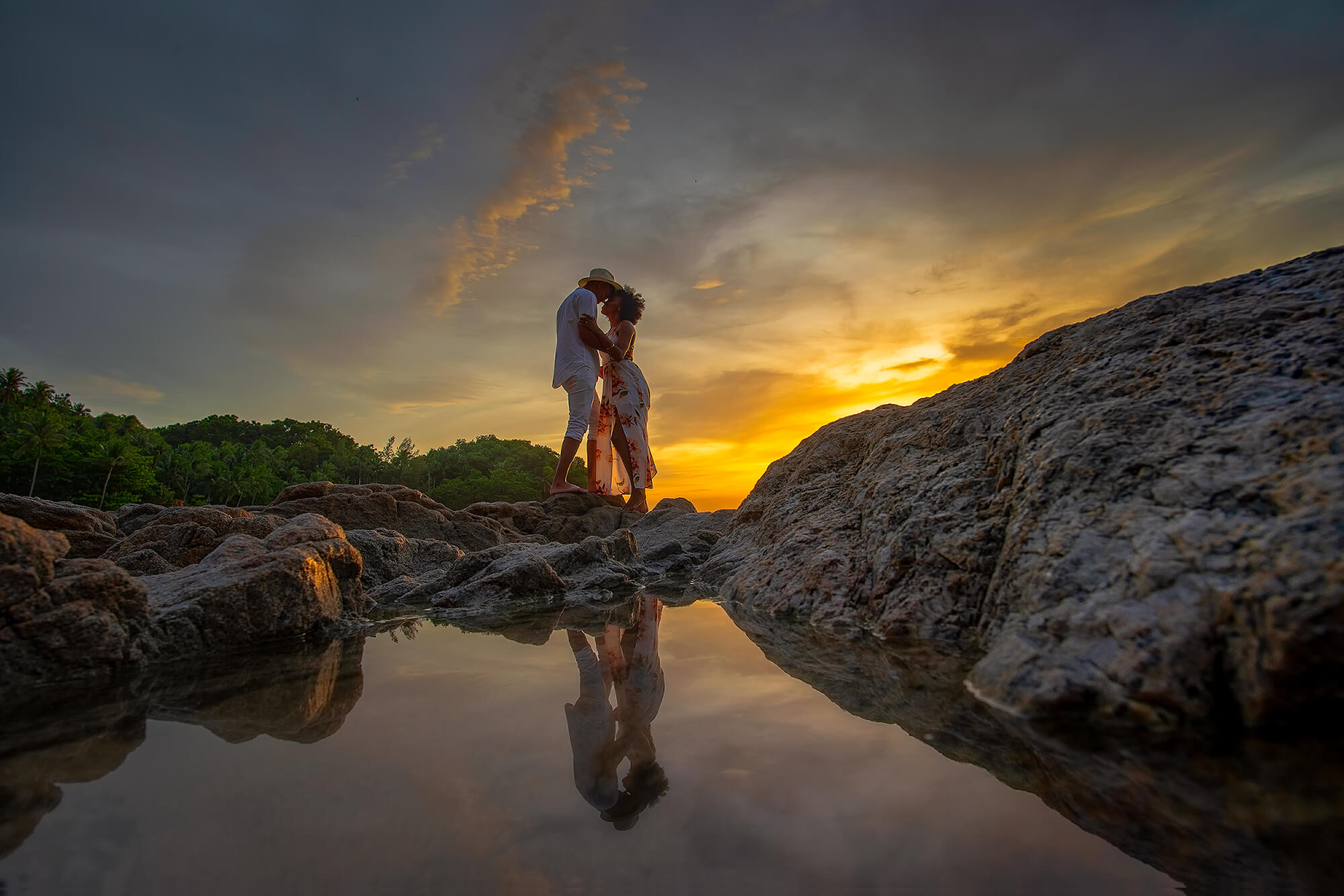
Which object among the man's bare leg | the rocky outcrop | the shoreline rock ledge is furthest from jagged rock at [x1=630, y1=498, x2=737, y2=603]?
the rocky outcrop

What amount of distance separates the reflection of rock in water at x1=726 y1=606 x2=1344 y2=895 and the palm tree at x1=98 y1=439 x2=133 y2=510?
54565mm

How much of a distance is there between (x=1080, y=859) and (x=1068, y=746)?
482 millimetres

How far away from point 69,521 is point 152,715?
5.65 m

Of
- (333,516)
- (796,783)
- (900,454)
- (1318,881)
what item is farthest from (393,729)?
(333,516)

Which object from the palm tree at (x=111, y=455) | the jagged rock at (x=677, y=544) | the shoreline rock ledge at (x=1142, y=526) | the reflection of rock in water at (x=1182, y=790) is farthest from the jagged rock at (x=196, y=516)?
the palm tree at (x=111, y=455)

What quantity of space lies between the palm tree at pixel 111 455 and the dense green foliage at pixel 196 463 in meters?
0.06

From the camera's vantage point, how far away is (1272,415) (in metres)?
1.76

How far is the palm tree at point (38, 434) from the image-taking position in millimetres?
39188

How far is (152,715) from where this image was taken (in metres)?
1.94

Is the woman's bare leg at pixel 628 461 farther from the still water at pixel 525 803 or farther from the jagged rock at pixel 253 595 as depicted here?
the still water at pixel 525 803

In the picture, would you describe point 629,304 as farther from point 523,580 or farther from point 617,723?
point 617,723

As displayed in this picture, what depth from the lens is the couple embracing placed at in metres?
8.59

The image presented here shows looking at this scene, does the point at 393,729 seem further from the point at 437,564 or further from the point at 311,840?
the point at 437,564

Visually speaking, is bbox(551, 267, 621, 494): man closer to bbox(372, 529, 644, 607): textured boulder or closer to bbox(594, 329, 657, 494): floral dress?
bbox(594, 329, 657, 494): floral dress
